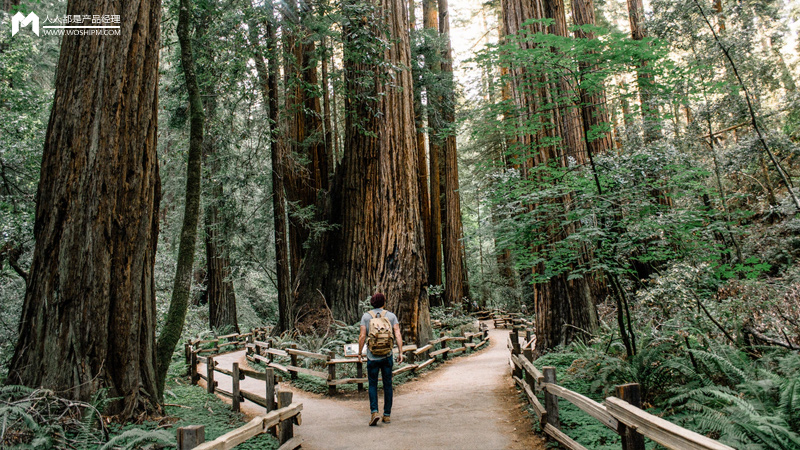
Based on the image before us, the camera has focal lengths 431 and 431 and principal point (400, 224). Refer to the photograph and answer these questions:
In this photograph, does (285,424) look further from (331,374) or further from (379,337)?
(331,374)

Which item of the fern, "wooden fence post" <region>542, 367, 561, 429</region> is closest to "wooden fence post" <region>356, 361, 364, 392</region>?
"wooden fence post" <region>542, 367, 561, 429</region>

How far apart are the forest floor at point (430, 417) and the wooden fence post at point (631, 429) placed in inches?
70.2

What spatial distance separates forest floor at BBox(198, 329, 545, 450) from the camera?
16.3 ft

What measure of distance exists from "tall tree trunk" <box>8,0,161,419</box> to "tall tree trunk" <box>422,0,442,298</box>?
465 inches

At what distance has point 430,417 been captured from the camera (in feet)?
19.6

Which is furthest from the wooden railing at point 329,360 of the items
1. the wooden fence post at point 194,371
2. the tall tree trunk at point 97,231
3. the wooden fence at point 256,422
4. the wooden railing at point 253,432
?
the tall tree trunk at point 97,231

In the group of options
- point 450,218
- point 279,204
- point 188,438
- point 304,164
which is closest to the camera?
point 188,438

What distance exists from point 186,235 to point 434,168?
1352cm

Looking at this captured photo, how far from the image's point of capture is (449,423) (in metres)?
5.67

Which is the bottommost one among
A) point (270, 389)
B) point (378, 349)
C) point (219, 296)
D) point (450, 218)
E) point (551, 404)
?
point (551, 404)

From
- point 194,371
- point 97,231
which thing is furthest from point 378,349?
point 194,371

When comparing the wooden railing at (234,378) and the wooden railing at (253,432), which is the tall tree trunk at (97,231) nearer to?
the wooden railing at (234,378)

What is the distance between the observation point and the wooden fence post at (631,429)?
308 centimetres

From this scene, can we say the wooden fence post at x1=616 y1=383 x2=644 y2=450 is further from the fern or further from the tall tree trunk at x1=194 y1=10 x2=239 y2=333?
the tall tree trunk at x1=194 y1=10 x2=239 y2=333
